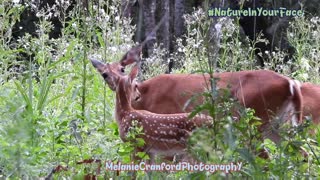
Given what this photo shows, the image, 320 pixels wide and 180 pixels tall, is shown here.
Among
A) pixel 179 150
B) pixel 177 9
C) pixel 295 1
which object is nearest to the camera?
pixel 179 150

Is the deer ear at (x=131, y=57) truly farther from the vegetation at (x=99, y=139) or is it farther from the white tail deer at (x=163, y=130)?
the white tail deer at (x=163, y=130)

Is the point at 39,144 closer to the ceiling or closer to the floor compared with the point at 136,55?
closer to the floor

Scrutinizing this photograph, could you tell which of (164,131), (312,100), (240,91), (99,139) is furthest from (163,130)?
(312,100)

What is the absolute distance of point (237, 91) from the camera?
6426 mm

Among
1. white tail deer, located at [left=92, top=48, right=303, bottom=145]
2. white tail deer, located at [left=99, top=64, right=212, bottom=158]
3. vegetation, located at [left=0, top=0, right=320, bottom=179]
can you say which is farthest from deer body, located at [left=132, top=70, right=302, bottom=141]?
white tail deer, located at [left=99, top=64, right=212, bottom=158]

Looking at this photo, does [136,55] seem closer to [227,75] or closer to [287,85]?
[227,75]

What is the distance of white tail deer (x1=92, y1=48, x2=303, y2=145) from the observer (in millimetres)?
6242

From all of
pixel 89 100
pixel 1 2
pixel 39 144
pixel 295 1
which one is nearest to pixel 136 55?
pixel 89 100

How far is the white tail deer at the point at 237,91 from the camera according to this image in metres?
6.24

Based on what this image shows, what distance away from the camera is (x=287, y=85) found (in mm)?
6430

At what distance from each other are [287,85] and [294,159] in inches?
118

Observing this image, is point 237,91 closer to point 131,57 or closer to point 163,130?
point 131,57

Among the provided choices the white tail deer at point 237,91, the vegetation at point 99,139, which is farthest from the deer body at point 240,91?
the vegetation at point 99,139

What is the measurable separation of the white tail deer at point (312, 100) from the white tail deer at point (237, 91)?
0.60 feet
